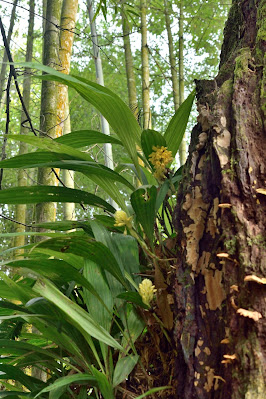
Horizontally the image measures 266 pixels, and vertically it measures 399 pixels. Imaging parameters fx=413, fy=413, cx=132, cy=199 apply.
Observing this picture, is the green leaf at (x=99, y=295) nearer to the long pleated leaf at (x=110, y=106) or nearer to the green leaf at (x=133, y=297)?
the green leaf at (x=133, y=297)

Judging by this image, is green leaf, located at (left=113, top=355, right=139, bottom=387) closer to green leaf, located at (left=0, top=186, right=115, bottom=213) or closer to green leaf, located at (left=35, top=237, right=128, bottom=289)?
green leaf, located at (left=35, top=237, right=128, bottom=289)

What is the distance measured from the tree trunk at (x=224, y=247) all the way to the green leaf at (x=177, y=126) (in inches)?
2.7

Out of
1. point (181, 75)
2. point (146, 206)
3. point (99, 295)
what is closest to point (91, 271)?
point (99, 295)

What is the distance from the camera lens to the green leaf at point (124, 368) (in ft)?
2.10

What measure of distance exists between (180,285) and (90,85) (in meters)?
0.38

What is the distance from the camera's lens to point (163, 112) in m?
5.43

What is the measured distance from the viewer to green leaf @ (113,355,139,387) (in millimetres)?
640

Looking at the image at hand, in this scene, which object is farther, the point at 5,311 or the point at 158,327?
the point at 5,311

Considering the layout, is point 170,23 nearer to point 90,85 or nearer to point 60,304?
point 90,85

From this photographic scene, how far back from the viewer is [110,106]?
2.36ft

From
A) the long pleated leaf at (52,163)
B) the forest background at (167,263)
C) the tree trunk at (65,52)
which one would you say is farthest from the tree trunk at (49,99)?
the long pleated leaf at (52,163)

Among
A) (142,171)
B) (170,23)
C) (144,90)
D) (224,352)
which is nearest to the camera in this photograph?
(224,352)

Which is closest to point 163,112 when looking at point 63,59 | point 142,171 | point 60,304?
point 63,59

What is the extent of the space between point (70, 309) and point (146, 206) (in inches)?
8.8
